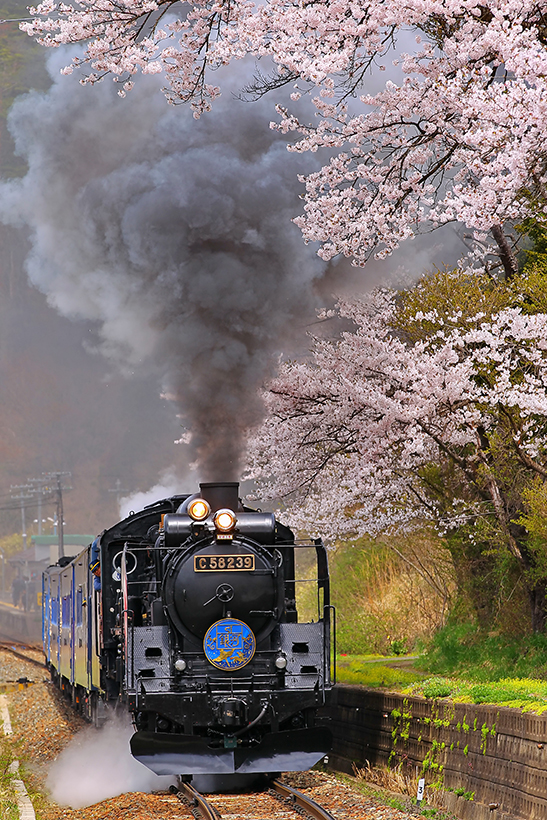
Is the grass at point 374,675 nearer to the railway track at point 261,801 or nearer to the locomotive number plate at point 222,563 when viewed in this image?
the railway track at point 261,801

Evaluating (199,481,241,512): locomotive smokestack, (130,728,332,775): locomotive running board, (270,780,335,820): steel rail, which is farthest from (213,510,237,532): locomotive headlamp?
(270,780,335,820): steel rail

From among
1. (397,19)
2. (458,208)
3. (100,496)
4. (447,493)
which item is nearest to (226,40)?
(397,19)

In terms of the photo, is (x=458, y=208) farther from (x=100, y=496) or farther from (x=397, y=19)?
(x=100, y=496)

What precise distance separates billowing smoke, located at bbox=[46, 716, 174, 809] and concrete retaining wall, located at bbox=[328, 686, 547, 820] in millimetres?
2656

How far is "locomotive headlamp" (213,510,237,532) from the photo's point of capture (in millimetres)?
9102

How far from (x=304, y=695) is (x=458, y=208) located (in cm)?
484

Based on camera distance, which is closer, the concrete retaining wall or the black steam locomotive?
the concrete retaining wall

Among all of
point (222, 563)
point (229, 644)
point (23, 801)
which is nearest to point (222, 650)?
point (229, 644)

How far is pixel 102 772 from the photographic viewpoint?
10.4 m

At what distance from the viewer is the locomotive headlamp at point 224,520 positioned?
9102 mm

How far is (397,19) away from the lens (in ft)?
30.5

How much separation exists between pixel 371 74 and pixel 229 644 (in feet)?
21.7

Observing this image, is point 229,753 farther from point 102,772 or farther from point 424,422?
point 424,422

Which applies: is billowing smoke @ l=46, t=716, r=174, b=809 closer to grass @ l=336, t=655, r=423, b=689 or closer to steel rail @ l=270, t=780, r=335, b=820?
steel rail @ l=270, t=780, r=335, b=820
